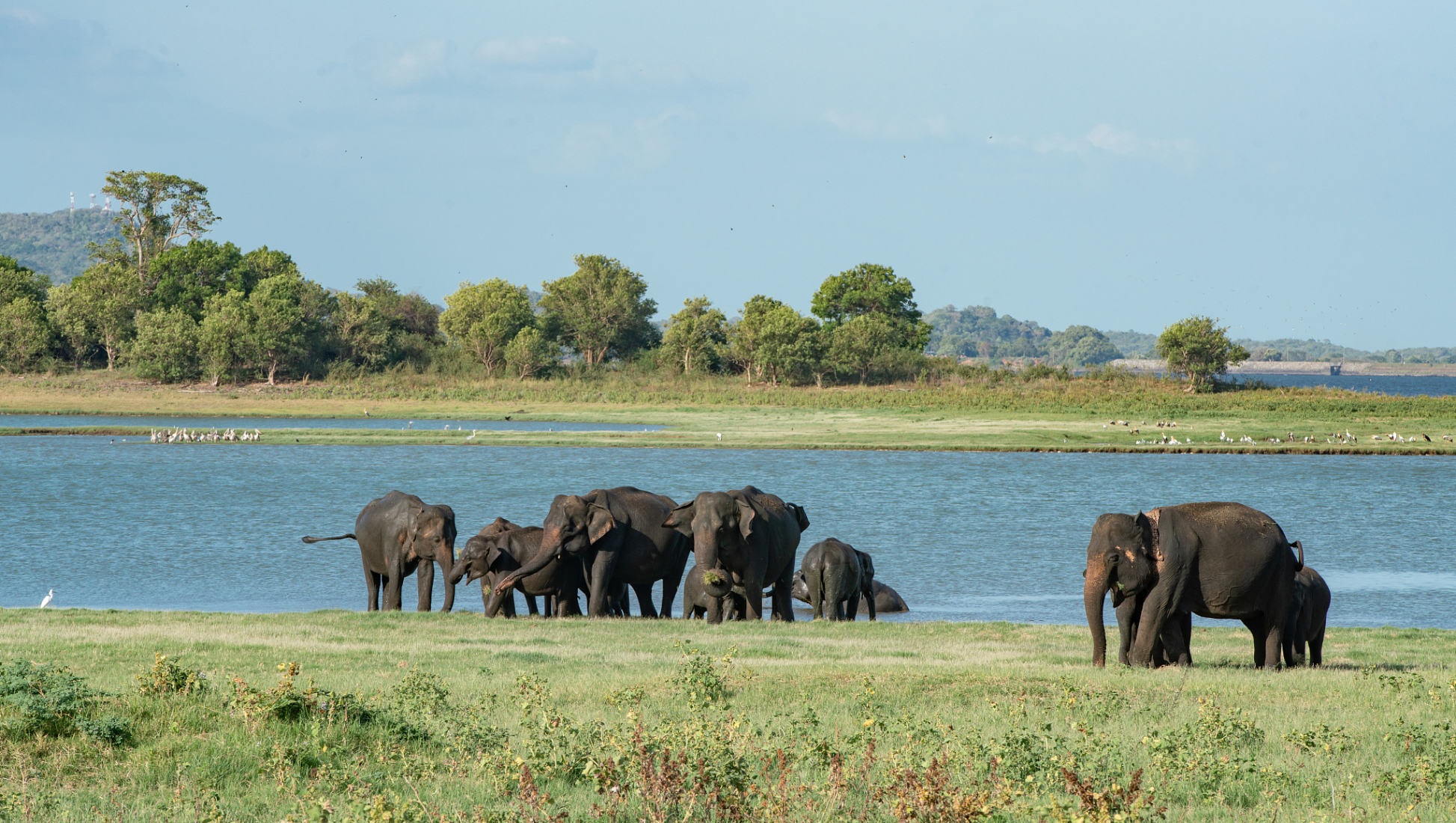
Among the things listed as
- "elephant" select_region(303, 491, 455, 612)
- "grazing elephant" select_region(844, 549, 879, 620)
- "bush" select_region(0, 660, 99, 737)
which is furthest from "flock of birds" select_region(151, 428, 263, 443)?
"bush" select_region(0, 660, 99, 737)

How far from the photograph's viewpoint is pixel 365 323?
120 meters

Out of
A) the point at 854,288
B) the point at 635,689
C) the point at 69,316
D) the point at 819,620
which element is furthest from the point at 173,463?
the point at 854,288

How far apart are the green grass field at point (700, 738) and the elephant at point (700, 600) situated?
4.82 meters

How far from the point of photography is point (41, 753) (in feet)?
33.0

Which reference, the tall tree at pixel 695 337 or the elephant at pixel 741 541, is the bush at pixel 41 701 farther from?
the tall tree at pixel 695 337

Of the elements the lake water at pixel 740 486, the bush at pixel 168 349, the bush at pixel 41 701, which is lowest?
the lake water at pixel 740 486

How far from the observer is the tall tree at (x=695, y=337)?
121312mm

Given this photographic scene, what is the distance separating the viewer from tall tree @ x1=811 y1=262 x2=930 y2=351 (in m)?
137

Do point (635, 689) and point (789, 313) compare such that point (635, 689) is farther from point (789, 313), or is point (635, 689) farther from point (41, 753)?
point (789, 313)

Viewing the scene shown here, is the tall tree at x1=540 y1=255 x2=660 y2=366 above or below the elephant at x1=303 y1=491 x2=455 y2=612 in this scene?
above

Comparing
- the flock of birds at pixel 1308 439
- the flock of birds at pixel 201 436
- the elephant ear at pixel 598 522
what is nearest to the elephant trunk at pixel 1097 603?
the elephant ear at pixel 598 522

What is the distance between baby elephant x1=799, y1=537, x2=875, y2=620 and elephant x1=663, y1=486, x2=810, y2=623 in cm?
99

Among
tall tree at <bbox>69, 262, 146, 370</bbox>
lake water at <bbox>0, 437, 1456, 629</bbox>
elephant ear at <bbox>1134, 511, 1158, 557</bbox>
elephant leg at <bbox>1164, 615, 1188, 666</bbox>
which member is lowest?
lake water at <bbox>0, 437, 1456, 629</bbox>

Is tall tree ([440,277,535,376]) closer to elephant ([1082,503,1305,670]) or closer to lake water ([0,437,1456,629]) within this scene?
lake water ([0,437,1456,629])
